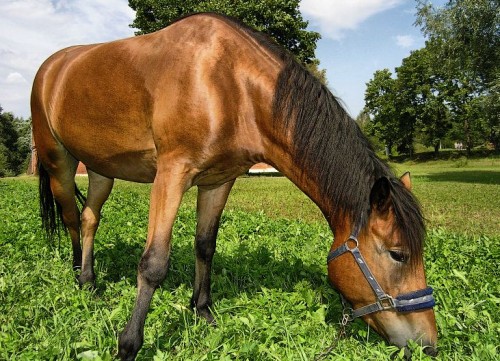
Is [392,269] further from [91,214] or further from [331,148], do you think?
[91,214]

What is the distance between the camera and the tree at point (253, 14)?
2497cm

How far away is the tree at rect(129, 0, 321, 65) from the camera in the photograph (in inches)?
983

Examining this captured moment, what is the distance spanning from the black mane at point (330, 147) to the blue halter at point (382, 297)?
196 mm

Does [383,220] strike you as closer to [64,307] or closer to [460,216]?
[64,307]

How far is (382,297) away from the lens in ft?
8.87

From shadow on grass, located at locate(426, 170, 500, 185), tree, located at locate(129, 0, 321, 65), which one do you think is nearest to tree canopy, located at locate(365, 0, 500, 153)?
shadow on grass, located at locate(426, 170, 500, 185)

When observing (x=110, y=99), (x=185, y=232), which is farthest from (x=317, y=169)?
(x=185, y=232)

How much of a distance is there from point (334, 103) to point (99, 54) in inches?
86.2

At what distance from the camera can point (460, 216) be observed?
9609 mm

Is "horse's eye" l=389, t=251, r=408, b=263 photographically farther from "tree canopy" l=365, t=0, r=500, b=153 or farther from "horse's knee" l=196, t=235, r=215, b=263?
"tree canopy" l=365, t=0, r=500, b=153

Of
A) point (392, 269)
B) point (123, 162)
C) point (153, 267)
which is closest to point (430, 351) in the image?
point (392, 269)

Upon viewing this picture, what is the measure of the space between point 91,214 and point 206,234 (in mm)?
1613

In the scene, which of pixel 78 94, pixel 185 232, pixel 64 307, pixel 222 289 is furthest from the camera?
pixel 185 232

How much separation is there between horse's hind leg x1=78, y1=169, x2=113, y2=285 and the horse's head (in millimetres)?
2890
